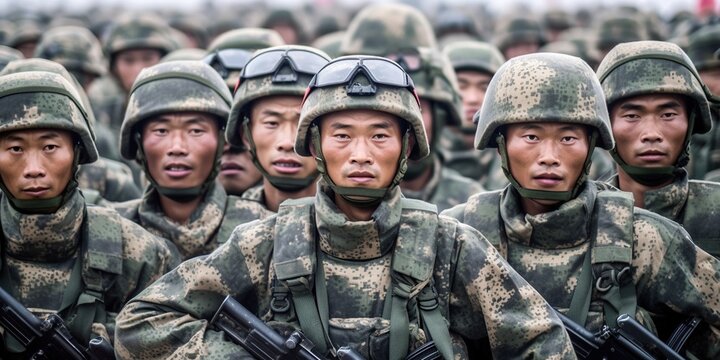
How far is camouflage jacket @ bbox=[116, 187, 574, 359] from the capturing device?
593 cm

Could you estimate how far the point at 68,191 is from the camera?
7098 mm

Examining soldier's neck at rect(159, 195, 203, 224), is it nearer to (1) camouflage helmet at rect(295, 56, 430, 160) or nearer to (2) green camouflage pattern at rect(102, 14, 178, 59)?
(1) camouflage helmet at rect(295, 56, 430, 160)

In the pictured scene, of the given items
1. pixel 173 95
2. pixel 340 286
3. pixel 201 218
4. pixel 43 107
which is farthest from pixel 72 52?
pixel 340 286

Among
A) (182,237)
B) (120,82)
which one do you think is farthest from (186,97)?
(120,82)

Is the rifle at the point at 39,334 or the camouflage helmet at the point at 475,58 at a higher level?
the camouflage helmet at the point at 475,58

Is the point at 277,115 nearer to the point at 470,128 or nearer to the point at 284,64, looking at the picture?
the point at 284,64

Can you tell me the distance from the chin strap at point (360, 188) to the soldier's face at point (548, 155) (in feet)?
2.48

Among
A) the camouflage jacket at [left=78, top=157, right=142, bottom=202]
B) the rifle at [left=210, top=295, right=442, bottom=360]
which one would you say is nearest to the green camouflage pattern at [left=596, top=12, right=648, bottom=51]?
the camouflage jacket at [left=78, top=157, right=142, bottom=202]

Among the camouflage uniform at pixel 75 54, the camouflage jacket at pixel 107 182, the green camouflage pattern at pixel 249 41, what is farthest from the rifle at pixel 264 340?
the camouflage uniform at pixel 75 54

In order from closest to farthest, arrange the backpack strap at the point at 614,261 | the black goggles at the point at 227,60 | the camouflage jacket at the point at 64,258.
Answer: the backpack strap at the point at 614,261
the camouflage jacket at the point at 64,258
the black goggles at the point at 227,60

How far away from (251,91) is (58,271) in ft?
6.28

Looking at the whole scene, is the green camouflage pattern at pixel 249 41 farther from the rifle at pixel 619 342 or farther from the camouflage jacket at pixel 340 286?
the rifle at pixel 619 342

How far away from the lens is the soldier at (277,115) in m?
8.09

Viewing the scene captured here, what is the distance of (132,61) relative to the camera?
48.1 feet
